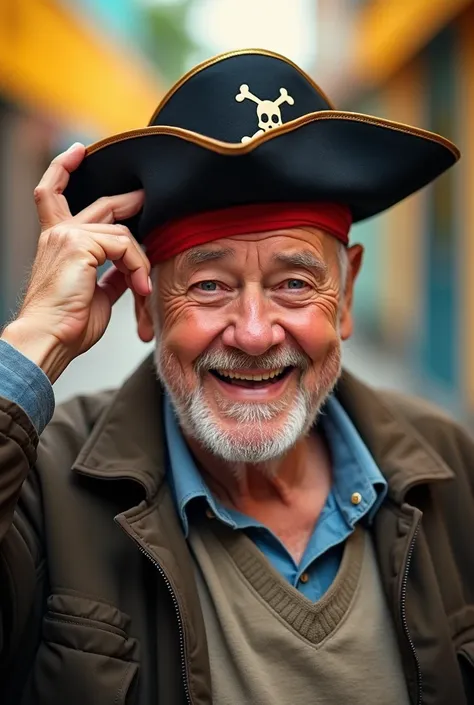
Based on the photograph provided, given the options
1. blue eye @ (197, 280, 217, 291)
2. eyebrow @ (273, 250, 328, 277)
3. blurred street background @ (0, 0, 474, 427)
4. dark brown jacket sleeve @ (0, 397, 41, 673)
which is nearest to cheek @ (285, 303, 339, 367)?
eyebrow @ (273, 250, 328, 277)

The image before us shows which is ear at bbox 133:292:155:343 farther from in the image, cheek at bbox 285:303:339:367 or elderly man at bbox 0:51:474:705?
cheek at bbox 285:303:339:367

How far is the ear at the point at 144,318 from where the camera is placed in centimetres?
218

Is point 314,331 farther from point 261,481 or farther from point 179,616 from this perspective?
point 179,616

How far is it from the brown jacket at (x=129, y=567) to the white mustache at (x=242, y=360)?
241mm

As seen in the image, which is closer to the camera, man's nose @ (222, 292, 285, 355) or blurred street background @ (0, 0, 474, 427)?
man's nose @ (222, 292, 285, 355)

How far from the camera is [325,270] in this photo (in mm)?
2057

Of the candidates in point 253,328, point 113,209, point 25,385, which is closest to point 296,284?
point 253,328

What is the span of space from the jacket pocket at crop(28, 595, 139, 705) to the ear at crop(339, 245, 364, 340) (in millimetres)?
1052

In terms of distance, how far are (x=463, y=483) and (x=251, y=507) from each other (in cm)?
65

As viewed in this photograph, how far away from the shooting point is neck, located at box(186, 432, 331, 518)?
215 cm

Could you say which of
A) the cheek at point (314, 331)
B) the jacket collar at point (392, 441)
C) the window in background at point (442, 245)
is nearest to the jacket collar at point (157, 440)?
the jacket collar at point (392, 441)

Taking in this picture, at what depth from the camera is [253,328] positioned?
→ 1901 millimetres

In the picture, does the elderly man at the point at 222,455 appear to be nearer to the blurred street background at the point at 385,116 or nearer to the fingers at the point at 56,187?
the fingers at the point at 56,187

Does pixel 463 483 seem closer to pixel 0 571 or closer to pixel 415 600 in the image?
pixel 415 600
